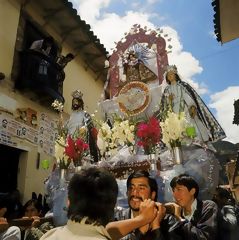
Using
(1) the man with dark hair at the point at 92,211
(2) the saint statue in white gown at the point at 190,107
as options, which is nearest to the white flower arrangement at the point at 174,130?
(2) the saint statue in white gown at the point at 190,107

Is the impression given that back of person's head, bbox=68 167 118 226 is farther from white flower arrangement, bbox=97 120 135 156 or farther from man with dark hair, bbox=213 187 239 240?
white flower arrangement, bbox=97 120 135 156

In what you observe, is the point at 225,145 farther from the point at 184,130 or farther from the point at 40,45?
the point at 184,130

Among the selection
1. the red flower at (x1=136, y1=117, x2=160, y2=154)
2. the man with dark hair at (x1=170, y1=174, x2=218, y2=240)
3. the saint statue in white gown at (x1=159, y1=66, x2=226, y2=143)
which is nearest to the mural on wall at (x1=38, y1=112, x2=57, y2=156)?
the saint statue in white gown at (x1=159, y1=66, x2=226, y2=143)

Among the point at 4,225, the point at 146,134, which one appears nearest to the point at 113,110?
the point at 146,134

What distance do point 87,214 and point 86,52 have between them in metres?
13.6

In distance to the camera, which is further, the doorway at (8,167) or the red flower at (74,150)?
the doorway at (8,167)

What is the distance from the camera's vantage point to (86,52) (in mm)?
14664

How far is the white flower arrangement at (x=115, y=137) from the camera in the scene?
562cm

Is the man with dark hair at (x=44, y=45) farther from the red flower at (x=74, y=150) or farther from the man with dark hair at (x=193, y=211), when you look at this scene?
the man with dark hair at (x=193, y=211)

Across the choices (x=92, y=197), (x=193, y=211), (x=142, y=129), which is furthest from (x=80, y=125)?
(x=92, y=197)

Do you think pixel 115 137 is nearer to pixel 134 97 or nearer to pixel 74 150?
pixel 74 150

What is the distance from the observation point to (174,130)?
4.78 m

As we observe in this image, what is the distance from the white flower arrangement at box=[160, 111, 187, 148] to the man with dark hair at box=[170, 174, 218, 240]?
1849mm

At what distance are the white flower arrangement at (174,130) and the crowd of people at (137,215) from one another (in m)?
1.70
